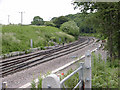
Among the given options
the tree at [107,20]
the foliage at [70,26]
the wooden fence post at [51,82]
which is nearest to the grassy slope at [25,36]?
the foliage at [70,26]

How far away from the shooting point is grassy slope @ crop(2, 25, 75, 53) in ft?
46.6

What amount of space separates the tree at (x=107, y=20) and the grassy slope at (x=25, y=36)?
686cm

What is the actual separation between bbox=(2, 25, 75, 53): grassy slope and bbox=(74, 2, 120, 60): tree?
270 inches

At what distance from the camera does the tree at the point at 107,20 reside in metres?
6.73

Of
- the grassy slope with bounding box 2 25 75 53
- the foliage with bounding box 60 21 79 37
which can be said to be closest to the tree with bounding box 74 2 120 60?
the foliage with bounding box 60 21 79 37

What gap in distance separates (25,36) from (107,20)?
11.5 metres

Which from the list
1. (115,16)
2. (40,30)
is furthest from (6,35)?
(115,16)

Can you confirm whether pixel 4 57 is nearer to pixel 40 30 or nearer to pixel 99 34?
pixel 99 34

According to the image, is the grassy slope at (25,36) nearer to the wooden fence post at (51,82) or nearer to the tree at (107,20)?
the tree at (107,20)

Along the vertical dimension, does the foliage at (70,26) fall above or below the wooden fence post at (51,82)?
above

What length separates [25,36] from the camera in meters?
17.1

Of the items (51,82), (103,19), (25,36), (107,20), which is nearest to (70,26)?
(103,19)

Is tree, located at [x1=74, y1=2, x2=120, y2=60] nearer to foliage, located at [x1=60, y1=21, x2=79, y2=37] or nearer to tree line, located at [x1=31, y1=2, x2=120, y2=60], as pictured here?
tree line, located at [x1=31, y1=2, x2=120, y2=60]

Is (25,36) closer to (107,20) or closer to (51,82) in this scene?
(107,20)
